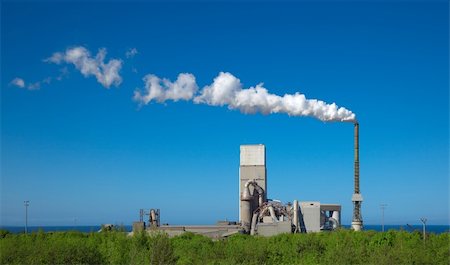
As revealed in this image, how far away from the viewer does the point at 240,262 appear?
44250 mm

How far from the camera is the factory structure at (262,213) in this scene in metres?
72.9

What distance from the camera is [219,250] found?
161 ft

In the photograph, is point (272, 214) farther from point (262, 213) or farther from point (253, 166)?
point (253, 166)

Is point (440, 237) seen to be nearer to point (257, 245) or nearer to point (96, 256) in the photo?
point (257, 245)

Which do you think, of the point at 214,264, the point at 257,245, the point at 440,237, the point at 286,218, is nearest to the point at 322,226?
the point at 286,218

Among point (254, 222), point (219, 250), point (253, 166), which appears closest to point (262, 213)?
point (254, 222)

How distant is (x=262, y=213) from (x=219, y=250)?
26366mm

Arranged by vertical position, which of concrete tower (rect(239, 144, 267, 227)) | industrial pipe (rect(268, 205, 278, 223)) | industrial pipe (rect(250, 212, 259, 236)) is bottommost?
industrial pipe (rect(250, 212, 259, 236))

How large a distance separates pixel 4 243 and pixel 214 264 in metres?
14.8

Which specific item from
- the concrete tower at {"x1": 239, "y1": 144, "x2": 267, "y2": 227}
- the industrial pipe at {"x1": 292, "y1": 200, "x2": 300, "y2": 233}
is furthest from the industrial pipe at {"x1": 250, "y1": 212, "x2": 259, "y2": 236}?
the concrete tower at {"x1": 239, "y1": 144, "x2": 267, "y2": 227}

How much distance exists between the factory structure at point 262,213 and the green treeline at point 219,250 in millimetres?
10481

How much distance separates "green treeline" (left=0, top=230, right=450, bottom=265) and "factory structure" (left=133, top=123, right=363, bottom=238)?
1048cm

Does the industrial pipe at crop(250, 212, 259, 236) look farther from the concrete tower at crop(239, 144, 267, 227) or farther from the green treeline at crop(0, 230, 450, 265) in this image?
the green treeline at crop(0, 230, 450, 265)

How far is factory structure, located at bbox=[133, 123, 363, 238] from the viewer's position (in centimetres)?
7294
